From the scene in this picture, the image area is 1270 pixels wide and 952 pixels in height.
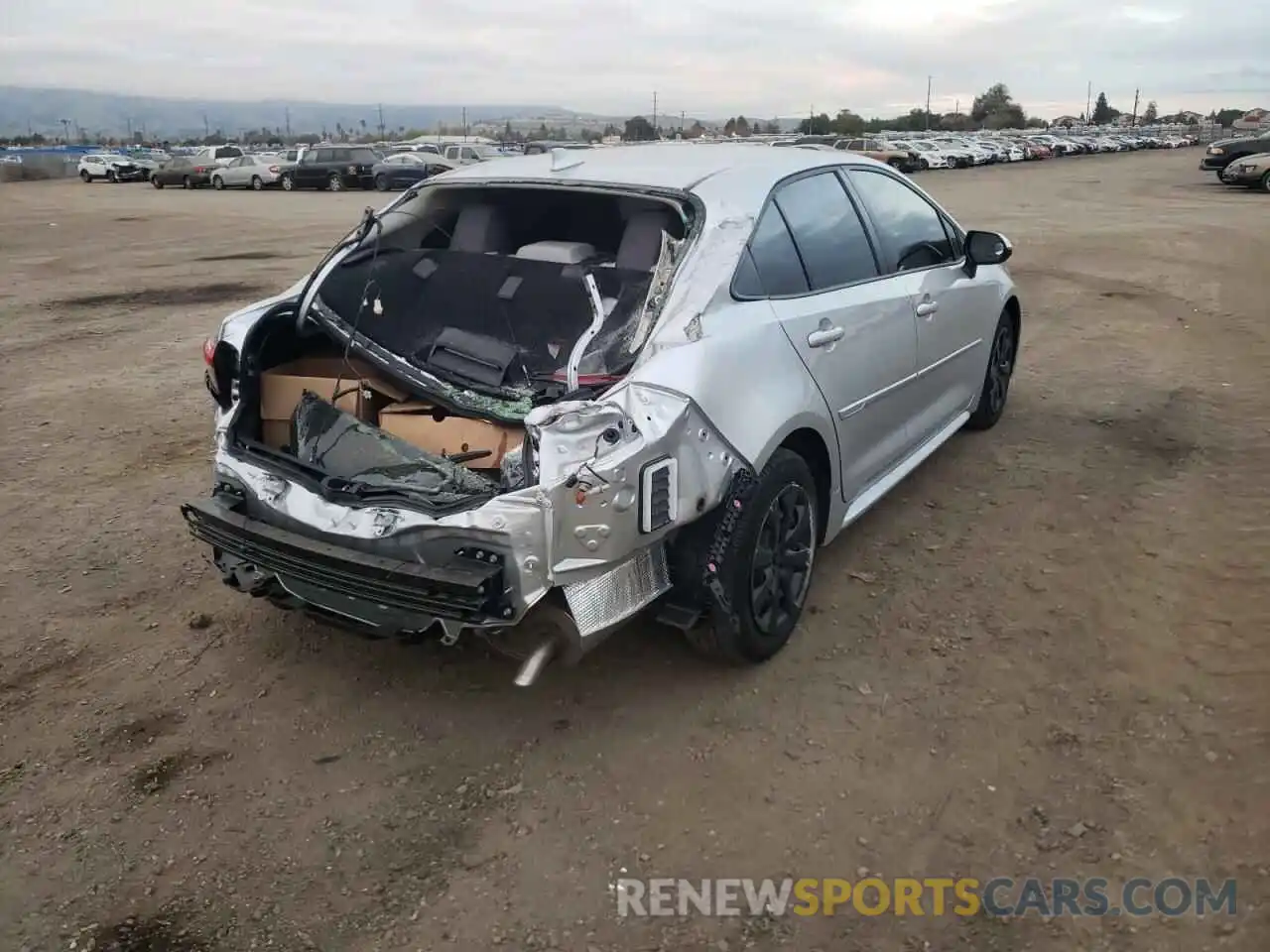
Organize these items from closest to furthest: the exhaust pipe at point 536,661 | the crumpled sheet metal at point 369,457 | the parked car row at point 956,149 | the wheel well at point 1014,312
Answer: the exhaust pipe at point 536,661, the crumpled sheet metal at point 369,457, the wheel well at point 1014,312, the parked car row at point 956,149

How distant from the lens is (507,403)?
12.2ft

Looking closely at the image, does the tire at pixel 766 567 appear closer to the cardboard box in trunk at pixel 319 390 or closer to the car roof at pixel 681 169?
the car roof at pixel 681 169

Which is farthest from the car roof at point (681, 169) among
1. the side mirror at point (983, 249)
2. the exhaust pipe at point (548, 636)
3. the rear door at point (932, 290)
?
the exhaust pipe at point (548, 636)

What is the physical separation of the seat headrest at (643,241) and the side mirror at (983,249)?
2117 mm

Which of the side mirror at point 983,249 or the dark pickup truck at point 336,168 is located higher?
the dark pickup truck at point 336,168

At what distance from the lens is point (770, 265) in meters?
3.73

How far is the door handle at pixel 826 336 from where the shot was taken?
147 inches

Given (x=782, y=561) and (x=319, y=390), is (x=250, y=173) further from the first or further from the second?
(x=782, y=561)

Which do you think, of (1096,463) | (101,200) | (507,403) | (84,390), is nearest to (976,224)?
(1096,463)

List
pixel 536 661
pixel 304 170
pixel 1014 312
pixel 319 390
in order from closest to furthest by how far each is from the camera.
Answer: pixel 536 661, pixel 319 390, pixel 1014 312, pixel 304 170

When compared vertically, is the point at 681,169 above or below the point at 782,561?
above

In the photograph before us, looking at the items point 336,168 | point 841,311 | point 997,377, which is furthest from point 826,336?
point 336,168

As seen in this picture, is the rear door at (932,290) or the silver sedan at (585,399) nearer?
the silver sedan at (585,399)

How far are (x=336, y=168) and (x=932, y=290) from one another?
32.0 meters
